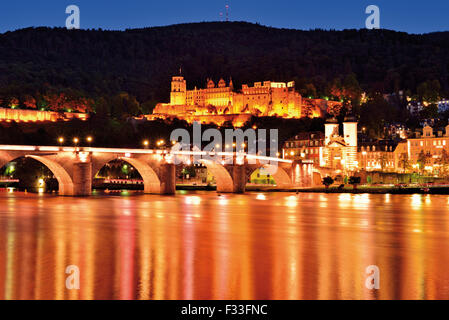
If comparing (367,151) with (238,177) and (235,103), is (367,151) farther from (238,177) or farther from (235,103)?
(235,103)

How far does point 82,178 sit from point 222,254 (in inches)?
1593

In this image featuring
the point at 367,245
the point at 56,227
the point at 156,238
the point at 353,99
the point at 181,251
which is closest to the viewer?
the point at 181,251

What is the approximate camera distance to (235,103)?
174 m

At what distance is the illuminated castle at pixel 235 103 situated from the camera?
6511 inches

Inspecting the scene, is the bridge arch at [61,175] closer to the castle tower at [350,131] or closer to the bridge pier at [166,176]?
the bridge pier at [166,176]

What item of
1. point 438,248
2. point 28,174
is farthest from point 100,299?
point 28,174

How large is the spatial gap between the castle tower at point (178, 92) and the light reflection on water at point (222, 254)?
144095 mm

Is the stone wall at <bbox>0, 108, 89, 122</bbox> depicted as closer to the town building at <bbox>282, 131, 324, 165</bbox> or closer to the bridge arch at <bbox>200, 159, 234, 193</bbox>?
the town building at <bbox>282, 131, 324, 165</bbox>

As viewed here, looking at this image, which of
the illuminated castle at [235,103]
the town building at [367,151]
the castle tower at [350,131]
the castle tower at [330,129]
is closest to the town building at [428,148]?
the town building at [367,151]

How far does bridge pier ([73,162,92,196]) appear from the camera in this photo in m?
61.2

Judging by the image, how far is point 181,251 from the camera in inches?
1005

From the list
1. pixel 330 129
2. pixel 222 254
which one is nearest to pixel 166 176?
pixel 222 254

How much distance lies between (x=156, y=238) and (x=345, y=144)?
8525cm

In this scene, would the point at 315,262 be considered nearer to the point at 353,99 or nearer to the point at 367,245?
the point at 367,245
